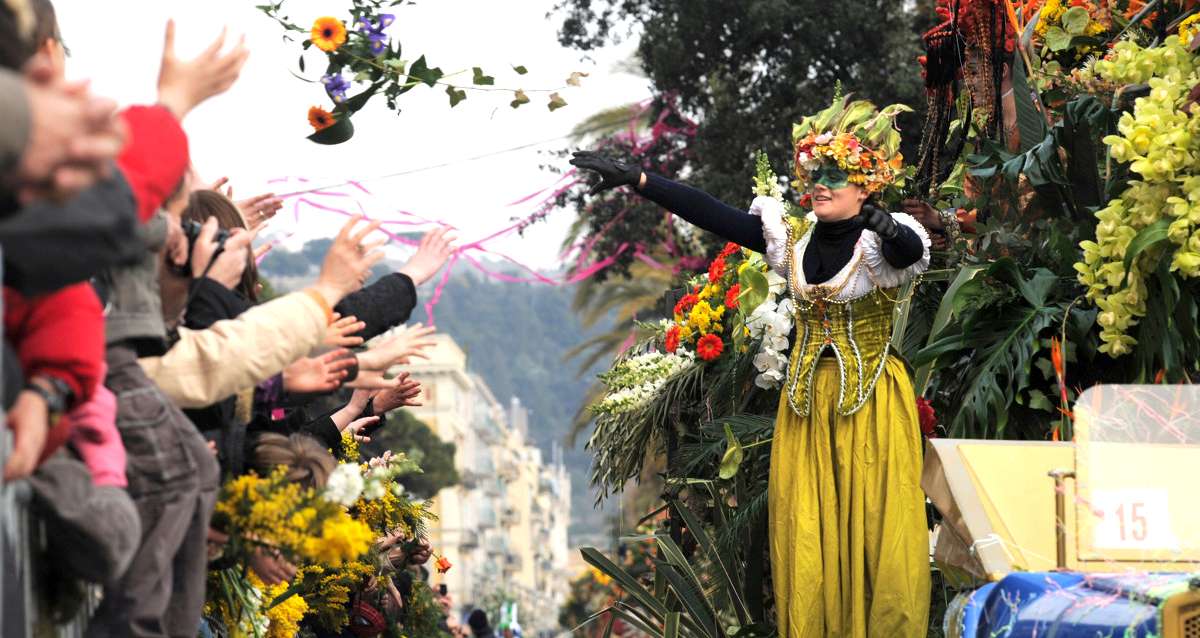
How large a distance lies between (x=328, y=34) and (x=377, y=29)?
0.21m

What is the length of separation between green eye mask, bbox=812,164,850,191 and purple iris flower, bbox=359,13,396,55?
1.83 meters

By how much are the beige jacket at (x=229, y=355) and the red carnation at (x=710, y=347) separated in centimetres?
506

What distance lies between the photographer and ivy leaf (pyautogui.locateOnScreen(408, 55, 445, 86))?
6906mm

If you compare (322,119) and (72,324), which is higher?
(322,119)

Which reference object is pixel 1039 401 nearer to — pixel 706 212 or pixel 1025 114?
pixel 1025 114

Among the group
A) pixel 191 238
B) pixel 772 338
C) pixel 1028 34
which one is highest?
pixel 1028 34

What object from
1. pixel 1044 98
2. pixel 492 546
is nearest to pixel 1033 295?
pixel 1044 98

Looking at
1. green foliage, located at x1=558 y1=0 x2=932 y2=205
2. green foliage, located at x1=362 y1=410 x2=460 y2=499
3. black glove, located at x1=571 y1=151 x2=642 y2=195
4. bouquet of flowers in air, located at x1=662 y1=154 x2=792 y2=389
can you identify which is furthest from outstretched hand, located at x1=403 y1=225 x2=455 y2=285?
green foliage, located at x1=362 y1=410 x2=460 y2=499

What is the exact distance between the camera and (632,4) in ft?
63.9

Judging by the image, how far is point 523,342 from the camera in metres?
177

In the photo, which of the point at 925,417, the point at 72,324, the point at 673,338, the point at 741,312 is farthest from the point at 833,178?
the point at 72,324

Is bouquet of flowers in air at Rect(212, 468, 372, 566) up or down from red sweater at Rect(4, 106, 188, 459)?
down

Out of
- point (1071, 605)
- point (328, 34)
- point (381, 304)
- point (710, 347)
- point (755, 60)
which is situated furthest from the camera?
point (755, 60)

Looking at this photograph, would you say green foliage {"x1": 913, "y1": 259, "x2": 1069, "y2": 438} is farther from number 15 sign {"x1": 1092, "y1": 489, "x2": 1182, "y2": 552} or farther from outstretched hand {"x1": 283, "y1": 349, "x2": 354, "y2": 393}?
outstretched hand {"x1": 283, "y1": 349, "x2": 354, "y2": 393}
